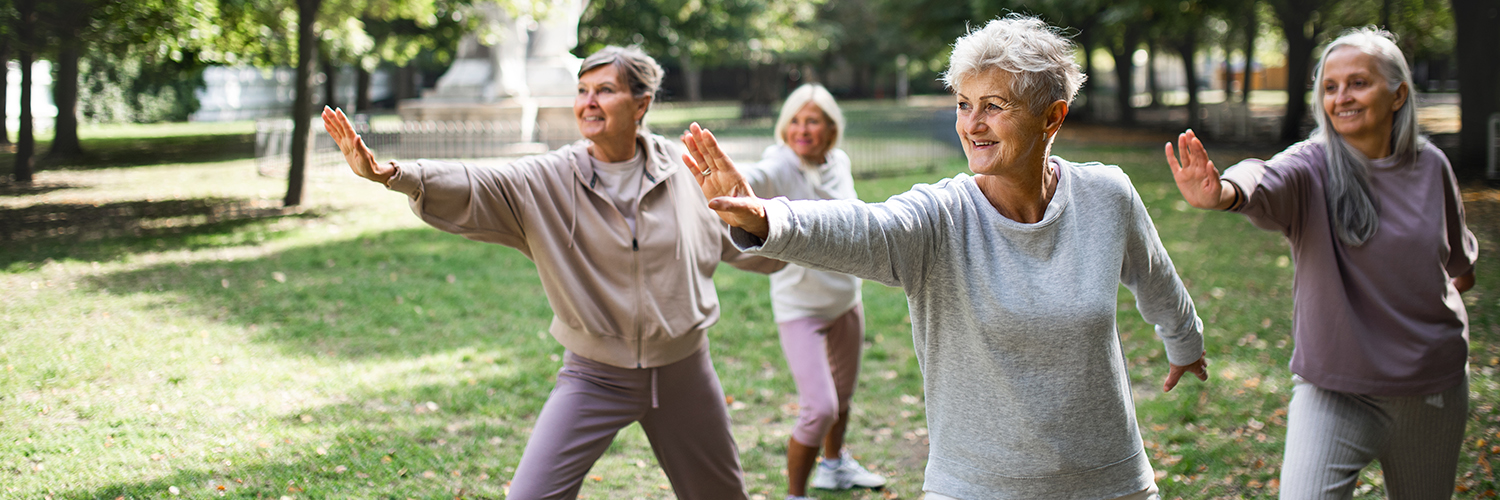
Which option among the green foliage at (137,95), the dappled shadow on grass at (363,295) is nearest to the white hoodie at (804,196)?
the dappled shadow on grass at (363,295)

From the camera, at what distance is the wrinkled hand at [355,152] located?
9.85 feet

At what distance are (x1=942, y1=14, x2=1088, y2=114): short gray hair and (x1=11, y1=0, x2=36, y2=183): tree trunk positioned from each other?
10817mm

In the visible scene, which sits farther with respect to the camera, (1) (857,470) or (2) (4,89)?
(2) (4,89)

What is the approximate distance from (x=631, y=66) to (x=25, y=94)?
11.7 metres

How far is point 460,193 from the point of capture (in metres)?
3.25

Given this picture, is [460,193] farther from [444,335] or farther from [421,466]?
[444,335]

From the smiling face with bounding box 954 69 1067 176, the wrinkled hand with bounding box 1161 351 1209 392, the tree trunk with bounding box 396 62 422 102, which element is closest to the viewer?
the smiling face with bounding box 954 69 1067 176

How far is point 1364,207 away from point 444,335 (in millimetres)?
6536

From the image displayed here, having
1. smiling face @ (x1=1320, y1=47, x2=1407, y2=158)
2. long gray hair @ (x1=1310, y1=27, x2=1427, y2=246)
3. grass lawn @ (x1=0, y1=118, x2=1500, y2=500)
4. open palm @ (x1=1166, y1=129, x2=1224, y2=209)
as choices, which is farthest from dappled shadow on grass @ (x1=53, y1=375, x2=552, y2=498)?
smiling face @ (x1=1320, y1=47, x2=1407, y2=158)

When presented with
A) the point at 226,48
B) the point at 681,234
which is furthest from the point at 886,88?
the point at 681,234

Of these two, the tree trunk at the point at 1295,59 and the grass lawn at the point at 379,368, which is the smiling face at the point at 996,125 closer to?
the grass lawn at the point at 379,368

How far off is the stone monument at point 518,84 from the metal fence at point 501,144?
25cm

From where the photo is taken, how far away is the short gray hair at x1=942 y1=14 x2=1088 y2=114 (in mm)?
2252

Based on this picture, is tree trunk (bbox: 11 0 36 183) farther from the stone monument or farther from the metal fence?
the stone monument
